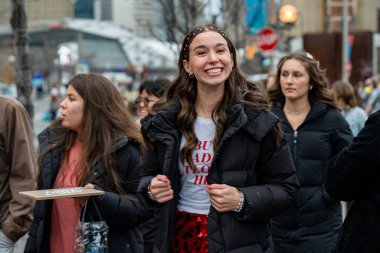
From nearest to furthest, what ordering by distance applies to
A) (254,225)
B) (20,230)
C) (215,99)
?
(254,225), (215,99), (20,230)

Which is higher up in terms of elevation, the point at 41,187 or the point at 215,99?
the point at 215,99

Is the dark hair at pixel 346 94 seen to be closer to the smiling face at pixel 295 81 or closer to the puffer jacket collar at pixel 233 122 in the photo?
the smiling face at pixel 295 81

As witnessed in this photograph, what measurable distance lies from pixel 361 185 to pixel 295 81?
249 cm

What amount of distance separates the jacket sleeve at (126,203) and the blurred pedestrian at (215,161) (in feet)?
1.20

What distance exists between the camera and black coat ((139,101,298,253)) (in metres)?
3.25

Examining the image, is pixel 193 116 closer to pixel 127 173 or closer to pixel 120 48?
pixel 127 173

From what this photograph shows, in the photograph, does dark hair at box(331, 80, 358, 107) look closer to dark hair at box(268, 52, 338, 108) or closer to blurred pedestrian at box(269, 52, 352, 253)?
dark hair at box(268, 52, 338, 108)

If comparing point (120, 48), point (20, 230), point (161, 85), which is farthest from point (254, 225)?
point (120, 48)

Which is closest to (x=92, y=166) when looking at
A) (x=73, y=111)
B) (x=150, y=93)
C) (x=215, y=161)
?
(x=73, y=111)

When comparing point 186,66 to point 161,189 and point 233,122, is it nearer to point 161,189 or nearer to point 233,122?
point 233,122

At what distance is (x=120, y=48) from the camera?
135 metres

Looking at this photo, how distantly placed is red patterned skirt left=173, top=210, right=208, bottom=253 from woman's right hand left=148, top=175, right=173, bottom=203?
0.17 metres

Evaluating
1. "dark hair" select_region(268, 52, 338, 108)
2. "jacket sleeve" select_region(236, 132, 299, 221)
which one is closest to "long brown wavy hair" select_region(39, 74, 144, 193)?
"jacket sleeve" select_region(236, 132, 299, 221)

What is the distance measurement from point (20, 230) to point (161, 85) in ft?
Result: 8.88
